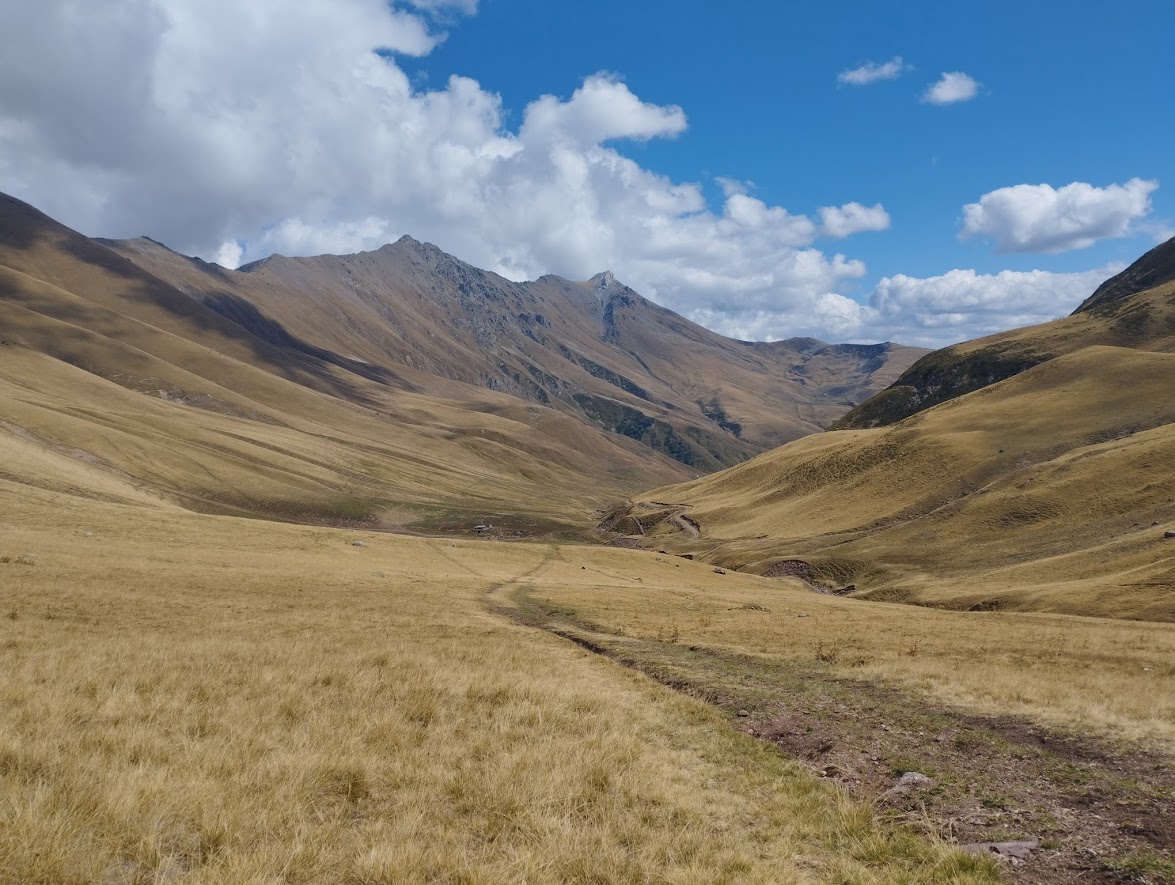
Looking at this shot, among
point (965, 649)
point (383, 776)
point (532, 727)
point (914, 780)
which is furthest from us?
point (965, 649)

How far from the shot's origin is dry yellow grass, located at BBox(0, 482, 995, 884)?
21.4 ft

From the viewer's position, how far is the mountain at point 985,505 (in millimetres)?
68438

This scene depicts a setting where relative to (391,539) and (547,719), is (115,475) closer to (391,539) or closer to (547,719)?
(391,539)

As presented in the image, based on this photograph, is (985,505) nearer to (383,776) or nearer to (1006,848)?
(1006,848)

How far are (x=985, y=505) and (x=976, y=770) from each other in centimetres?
10349

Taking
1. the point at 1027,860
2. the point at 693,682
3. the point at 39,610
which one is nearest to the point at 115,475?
the point at 39,610

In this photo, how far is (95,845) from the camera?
6277 mm

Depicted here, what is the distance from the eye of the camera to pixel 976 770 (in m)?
12.5

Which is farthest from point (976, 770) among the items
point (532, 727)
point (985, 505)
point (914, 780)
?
point (985, 505)

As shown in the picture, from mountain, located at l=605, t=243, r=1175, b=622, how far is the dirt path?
48.3 m

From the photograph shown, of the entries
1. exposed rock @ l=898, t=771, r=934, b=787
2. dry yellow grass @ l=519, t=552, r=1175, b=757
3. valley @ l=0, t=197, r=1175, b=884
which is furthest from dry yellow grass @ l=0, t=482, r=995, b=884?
dry yellow grass @ l=519, t=552, r=1175, b=757

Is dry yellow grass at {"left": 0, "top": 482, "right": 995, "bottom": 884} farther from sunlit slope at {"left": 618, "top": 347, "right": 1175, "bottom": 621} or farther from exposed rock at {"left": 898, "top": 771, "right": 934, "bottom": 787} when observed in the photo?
sunlit slope at {"left": 618, "top": 347, "right": 1175, "bottom": 621}

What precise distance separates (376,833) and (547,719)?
17.9ft

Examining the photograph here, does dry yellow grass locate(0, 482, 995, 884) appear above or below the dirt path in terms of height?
above
